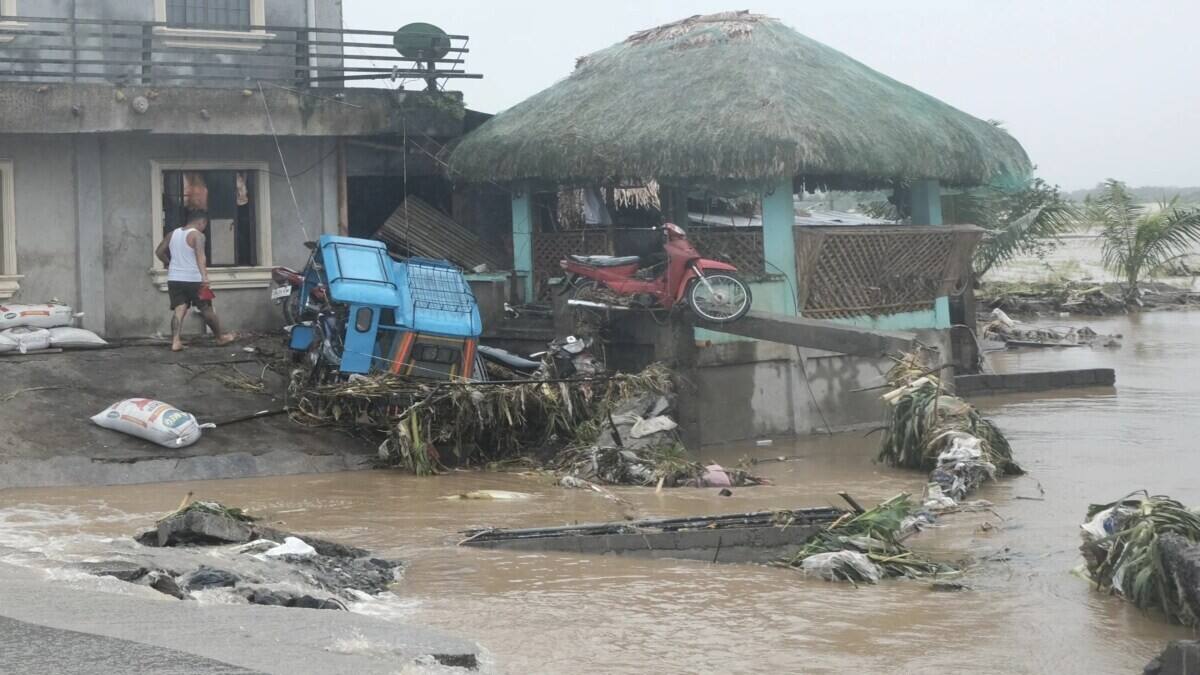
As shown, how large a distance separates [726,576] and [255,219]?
32.8 feet

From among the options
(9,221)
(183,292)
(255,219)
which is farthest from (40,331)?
(255,219)

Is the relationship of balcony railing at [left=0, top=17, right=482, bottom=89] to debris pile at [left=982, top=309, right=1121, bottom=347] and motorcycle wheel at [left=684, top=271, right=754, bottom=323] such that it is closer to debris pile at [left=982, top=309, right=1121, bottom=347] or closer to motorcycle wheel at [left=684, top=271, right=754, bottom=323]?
motorcycle wheel at [left=684, top=271, right=754, bottom=323]

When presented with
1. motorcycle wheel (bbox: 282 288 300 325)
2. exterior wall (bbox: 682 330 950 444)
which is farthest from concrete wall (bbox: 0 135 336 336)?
exterior wall (bbox: 682 330 950 444)

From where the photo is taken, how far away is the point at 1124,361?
23.7 meters

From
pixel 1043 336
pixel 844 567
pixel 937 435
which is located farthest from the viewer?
pixel 1043 336

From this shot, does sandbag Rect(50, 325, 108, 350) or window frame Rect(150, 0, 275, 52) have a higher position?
window frame Rect(150, 0, 275, 52)

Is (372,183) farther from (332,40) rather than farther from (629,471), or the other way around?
(629,471)

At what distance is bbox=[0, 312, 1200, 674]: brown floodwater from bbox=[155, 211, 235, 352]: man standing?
338cm

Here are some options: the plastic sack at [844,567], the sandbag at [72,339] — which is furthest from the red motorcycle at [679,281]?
the plastic sack at [844,567]

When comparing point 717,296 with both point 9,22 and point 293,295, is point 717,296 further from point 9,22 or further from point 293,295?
point 9,22

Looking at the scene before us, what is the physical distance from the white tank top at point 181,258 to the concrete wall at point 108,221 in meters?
1.62

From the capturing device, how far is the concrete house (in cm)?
1609

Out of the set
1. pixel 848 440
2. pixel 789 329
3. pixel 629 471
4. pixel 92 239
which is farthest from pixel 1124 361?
pixel 92 239

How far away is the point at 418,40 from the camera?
17953 mm
